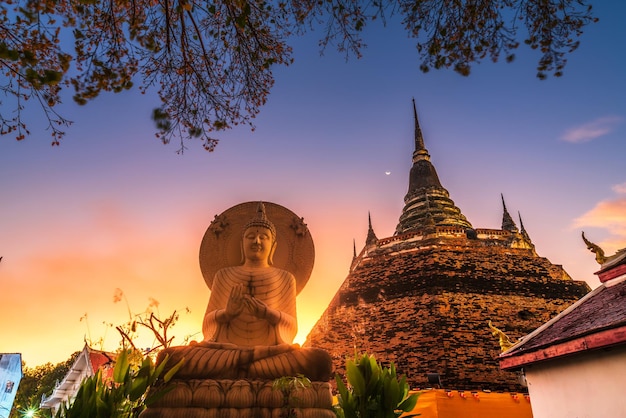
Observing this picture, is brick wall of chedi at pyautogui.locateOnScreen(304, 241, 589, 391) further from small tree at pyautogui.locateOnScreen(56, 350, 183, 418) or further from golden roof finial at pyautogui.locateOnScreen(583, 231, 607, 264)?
small tree at pyautogui.locateOnScreen(56, 350, 183, 418)

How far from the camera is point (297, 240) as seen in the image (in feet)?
21.2

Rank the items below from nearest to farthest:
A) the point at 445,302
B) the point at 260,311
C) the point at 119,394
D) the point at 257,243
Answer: the point at 119,394
the point at 260,311
the point at 257,243
the point at 445,302

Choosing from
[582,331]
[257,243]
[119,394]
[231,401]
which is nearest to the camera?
[119,394]

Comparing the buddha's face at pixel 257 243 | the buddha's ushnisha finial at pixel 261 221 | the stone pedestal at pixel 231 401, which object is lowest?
the stone pedestal at pixel 231 401

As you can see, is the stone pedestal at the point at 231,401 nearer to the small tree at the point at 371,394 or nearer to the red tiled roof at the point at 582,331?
the small tree at the point at 371,394

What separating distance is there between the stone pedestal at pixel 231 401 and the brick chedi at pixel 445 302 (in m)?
→ 11.2

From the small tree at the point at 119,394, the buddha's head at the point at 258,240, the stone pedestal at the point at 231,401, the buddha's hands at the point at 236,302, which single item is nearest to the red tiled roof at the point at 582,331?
the stone pedestal at the point at 231,401

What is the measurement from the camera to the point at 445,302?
52.0 feet

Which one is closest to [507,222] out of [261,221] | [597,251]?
[597,251]

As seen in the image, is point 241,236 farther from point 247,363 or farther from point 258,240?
point 247,363

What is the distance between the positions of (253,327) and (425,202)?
1956 centimetres

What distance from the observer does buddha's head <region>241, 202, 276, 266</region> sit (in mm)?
5852

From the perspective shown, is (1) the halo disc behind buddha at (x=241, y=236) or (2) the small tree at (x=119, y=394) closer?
(2) the small tree at (x=119, y=394)

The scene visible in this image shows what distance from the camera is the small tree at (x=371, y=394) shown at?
11.1 ft
